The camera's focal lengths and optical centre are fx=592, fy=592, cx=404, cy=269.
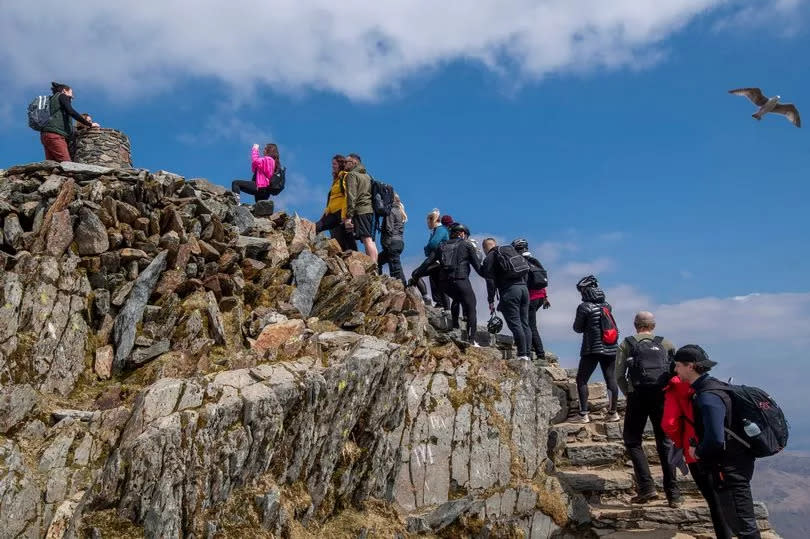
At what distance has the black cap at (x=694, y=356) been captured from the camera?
9522 mm

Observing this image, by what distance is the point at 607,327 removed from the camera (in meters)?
14.7

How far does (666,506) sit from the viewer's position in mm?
13016

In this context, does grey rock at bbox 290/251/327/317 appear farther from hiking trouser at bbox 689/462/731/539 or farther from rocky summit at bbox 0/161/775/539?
hiking trouser at bbox 689/462/731/539

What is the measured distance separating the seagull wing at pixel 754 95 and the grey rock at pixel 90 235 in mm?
22037

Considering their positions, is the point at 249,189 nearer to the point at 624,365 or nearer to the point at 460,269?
the point at 460,269

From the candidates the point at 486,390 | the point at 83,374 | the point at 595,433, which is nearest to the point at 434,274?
the point at 486,390

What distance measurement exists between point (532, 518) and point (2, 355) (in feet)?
37.5

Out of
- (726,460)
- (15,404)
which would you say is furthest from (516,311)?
(15,404)

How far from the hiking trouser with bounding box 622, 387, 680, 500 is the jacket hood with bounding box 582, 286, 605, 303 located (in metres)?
3.22

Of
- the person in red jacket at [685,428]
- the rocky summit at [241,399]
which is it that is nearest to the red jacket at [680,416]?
the person in red jacket at [685,428]

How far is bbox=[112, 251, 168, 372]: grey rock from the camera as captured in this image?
1262 cm

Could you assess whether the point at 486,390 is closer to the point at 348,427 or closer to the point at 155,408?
the point at 348,427

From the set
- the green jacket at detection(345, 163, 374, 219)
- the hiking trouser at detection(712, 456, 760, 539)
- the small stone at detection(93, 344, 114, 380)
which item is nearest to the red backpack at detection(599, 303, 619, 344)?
the hiking trouser at detection(712, 456, 760, 539)

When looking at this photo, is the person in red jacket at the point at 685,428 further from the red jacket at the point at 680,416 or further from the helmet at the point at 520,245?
the helmet at the point at 520,245
